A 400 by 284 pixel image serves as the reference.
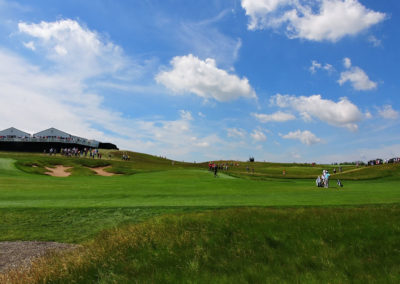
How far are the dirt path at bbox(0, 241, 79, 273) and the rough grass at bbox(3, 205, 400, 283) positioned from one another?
1342mm

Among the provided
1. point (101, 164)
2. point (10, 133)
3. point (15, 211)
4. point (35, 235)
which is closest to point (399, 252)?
point (35, 235)

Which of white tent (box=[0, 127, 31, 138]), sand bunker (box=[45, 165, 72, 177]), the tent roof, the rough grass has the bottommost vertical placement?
sand bunker (box=[45, 165, 72, 177])

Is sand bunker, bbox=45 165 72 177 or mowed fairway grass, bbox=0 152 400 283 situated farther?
sand bunker, bbox=45 165 72 177

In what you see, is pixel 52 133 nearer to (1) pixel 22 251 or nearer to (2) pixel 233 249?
(1) pixel 22 251

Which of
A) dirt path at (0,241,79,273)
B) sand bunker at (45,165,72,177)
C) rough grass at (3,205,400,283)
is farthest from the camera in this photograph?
sand bunker at (45,165,72,177)

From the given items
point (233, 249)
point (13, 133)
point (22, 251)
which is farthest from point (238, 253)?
point (13, 133)

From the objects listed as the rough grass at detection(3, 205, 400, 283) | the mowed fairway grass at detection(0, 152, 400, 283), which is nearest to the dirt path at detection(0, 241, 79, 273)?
the mowed fairway grass at detection(0, 152, 400, 283)

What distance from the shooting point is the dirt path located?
913 centimetres

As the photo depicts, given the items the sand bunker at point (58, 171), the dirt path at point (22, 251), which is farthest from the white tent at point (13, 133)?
the dirt path at point (22, 251)

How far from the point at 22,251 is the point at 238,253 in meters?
8.12

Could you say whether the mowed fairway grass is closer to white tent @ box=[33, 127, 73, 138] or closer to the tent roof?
white tent @ box=[33, 127, 73, 138]

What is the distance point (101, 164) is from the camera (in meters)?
64.4

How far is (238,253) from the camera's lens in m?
8.51

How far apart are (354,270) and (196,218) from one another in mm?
5567
